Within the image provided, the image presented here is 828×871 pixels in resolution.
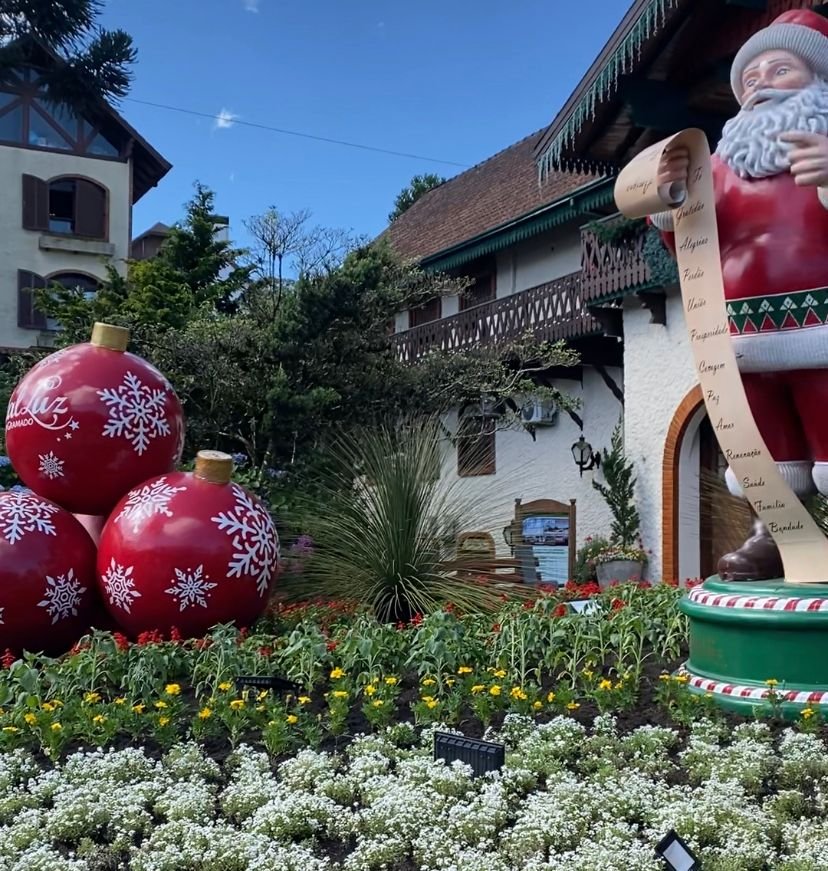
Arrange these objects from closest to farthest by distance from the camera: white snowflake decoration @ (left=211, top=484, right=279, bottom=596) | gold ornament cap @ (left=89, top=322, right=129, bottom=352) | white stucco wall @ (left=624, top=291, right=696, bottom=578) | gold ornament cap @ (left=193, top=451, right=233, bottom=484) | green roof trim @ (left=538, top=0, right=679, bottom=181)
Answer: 1. white snowflake decoration @ (left=211, top=484, right=279, bottom=596)
2. gold ornament cap @ (left=193, top=451, right=233, bottom=484)
3. gold ornament cap @ (left=89, top=322, right=129, bottom=352)
4. green roof trim @ (left=538, top=0, right=679, bottom=181)
5. white stucco wall @ (left=624, top=291, right=696, bottom=578)

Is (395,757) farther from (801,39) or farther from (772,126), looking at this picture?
(801,39)

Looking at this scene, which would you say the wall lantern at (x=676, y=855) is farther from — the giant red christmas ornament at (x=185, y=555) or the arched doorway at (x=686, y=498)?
the arched doorway at (x=686, y=498)

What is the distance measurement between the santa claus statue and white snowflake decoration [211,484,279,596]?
2.48 m

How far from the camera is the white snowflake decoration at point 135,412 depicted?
19.2ft

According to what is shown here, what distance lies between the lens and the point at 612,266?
12570mm

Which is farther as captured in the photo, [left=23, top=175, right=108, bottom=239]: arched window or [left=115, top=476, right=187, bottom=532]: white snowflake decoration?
[left=23, top=175, right=108, bottom=239]: arched window

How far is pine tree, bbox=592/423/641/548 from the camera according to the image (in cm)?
1276

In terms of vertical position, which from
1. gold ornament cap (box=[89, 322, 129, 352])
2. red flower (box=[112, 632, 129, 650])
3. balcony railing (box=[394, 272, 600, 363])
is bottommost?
red flower (box=[112, 632, 129, 650])

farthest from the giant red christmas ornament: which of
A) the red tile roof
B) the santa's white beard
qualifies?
the red tile roof

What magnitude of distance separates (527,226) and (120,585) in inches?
459

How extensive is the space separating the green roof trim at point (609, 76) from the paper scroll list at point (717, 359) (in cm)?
599

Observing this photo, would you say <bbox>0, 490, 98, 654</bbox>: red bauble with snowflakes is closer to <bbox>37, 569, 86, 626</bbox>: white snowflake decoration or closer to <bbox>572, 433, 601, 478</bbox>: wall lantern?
<bbox>37, 569, 86, 626</bbox>: white snowflake decoration

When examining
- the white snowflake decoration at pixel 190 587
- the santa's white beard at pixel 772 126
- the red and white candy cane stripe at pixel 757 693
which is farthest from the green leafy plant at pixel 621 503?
the santa's white beard at pixel 772 126

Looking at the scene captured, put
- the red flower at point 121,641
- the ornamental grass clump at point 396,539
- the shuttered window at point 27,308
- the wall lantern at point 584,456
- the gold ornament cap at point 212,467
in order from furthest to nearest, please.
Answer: the shuttered window at point 27,308, the wall lantern at point 584,456, the ornamental grass clump at point 396,539, the gold ornament cap at point 212,467, the red flower at point 121,641
